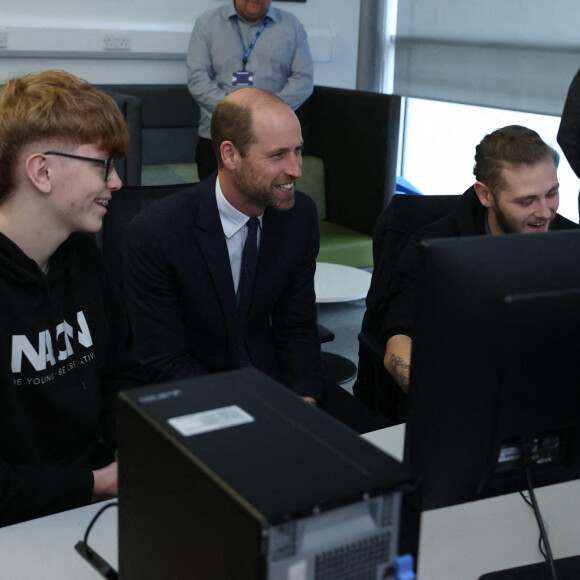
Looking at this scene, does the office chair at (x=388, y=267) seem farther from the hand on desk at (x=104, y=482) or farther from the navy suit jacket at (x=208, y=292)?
the hand on desk at (x=104, y=482)

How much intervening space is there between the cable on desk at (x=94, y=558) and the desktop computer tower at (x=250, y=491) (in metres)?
0.19

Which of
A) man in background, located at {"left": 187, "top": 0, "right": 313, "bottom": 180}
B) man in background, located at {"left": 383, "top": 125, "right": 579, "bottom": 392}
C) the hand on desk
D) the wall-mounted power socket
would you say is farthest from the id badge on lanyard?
the hand on desk

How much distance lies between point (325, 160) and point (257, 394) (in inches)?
183

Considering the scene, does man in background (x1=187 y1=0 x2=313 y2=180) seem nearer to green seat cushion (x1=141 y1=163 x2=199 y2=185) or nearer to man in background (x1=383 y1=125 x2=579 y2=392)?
green seat cushion (x1=141 y1=163 x2=199 y2=185)

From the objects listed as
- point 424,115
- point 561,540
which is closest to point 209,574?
point 561,540

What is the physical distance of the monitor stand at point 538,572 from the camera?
46.1 inches

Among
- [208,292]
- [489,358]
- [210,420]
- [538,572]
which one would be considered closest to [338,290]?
[208,292]

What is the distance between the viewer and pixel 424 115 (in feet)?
19.6

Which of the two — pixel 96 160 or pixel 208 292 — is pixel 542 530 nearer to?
pixel 96 160

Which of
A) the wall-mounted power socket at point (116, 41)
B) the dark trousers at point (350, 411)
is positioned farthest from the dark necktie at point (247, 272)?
the wall-mounted power socket at point (116, 41)

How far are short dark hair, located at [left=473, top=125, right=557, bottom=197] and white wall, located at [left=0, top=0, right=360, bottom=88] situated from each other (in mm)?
3492

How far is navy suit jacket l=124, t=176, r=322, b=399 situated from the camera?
2.06m

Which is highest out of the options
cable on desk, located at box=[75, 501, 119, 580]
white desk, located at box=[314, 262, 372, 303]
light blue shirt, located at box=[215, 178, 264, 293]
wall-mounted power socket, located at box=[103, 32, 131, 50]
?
wall-mounted power socket, located at box=[103, 32, 131, 50]

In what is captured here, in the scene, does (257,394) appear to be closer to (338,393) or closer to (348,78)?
(338,393)
